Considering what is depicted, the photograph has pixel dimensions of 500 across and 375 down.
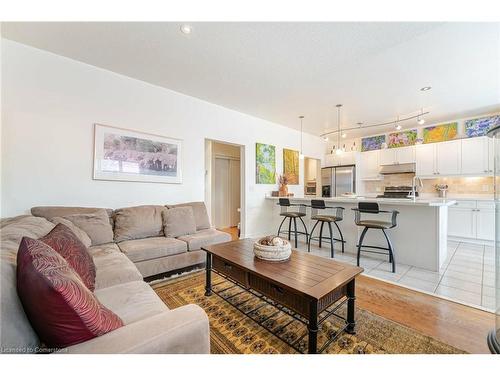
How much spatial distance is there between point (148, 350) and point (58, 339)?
1.09 feet

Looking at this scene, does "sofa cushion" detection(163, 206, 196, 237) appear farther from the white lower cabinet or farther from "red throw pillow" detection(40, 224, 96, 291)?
the white lower cabinet

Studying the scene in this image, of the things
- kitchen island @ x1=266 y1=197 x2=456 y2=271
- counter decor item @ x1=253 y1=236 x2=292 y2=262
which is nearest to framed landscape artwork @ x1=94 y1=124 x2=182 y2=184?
counter decor item @ x1=253 y1=236 x2=292 y2=262

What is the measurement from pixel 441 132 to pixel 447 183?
1185 millimetres

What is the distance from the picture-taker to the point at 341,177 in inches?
237

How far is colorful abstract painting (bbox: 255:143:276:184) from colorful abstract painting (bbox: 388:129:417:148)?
10.6 ft

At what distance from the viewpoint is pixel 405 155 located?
5.30 meters

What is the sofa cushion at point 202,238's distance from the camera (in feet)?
8.88

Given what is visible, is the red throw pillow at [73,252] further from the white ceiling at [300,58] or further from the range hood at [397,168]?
the range hood at [397,168]

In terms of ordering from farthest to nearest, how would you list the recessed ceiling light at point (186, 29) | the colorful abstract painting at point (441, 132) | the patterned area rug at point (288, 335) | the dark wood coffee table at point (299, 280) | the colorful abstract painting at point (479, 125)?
1. the colorful abstract painting at point (441, 132)
2. the colorful abstract painting at point (479, 125)
3. the recessed ceiling light at point (186, 29)
4. the patterned area rug at point (288, 335)
5. the dark wood coffee table at point (299, 280)

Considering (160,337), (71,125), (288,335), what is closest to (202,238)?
(288,335)

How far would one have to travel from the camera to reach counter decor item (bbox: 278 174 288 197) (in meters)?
5.06

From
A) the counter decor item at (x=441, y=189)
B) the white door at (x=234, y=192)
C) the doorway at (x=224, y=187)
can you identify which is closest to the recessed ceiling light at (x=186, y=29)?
the doorway at (x=224, y=187)

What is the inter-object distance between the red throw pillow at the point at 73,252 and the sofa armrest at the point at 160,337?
2.13ft
